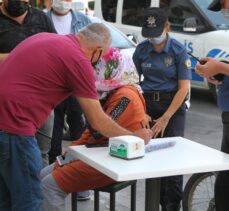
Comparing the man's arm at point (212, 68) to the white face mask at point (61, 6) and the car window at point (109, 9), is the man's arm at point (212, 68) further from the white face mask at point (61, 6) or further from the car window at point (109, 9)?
the car window at point (109, 9)

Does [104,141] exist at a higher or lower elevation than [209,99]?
higher

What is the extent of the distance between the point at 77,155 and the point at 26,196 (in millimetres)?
387

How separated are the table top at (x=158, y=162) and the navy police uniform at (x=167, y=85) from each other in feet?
3.47

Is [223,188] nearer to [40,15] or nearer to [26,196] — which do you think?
[26,196]

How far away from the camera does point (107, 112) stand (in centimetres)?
346

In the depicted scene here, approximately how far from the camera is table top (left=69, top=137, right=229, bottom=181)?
2.77 m

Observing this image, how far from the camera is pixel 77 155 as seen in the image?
125 inches

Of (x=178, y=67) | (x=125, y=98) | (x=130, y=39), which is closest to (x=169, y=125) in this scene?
(x=178, y=67)

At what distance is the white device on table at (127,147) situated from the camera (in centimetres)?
293

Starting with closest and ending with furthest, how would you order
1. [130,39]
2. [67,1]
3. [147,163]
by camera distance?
[147,163]
[67,1]
[130,39]

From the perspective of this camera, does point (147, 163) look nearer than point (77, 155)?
Yes

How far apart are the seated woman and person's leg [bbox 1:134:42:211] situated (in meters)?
0.15

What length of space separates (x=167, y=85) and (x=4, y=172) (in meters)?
1.56

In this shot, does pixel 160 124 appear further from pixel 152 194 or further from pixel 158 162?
pixel 158 162
